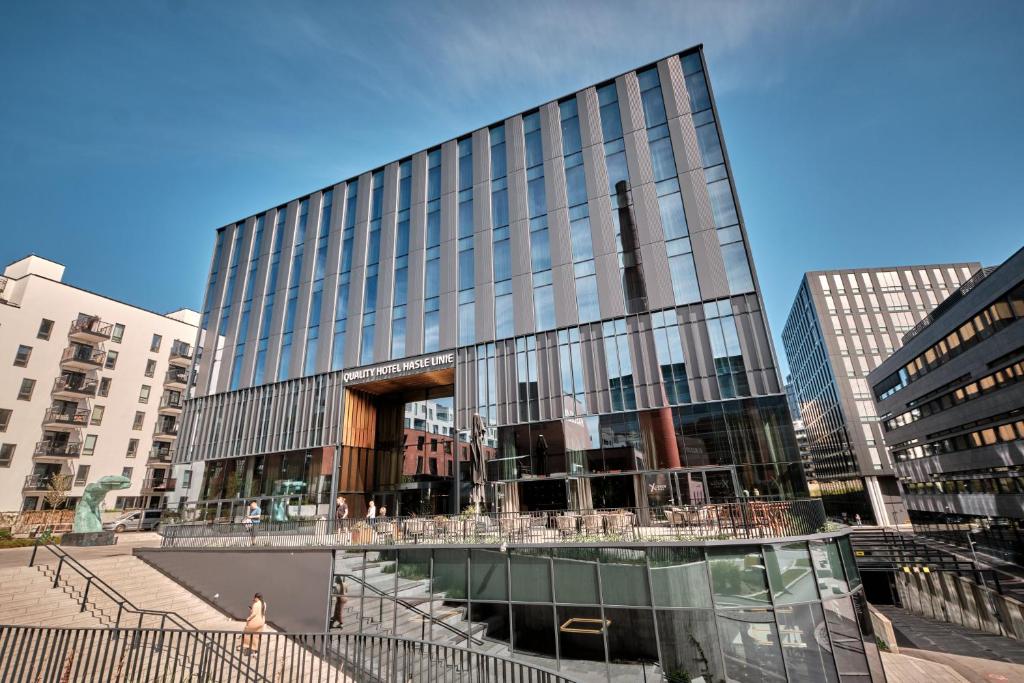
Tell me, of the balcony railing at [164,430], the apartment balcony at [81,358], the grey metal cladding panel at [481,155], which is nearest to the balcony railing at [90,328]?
the apartment balcony at [81,358]

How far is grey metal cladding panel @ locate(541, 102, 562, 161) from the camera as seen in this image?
3050 centimetres

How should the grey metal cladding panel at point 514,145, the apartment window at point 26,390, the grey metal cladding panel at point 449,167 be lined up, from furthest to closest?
the apartment window at point 26,390 < the grey metal cladding panel at point 449,167 < the grey metal cladding panel at point 514,145

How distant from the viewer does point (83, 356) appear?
45500 mm

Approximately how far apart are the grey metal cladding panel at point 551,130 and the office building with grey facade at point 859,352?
60.3 metres

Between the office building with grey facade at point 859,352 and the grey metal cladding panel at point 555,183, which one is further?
the office building with grey facade at point 859,352

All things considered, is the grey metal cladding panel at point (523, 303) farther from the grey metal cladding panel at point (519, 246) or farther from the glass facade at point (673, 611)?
the glass facade at point (673, 611)

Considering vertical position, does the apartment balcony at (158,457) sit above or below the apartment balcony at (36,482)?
above

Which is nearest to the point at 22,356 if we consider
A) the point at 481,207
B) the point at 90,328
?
the point at 90,328

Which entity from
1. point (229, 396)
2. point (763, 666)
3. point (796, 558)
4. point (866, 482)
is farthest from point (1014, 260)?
point (229, 396)

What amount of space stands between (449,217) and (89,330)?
4035 centimetres

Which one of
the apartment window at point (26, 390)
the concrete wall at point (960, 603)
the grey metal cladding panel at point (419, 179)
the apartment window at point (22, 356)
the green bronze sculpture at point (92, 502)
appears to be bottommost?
the concrete wall at point (960, 603)

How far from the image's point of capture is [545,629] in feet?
50.5

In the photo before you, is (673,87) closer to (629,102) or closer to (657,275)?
(629,102)

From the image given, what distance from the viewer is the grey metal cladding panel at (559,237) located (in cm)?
2784
